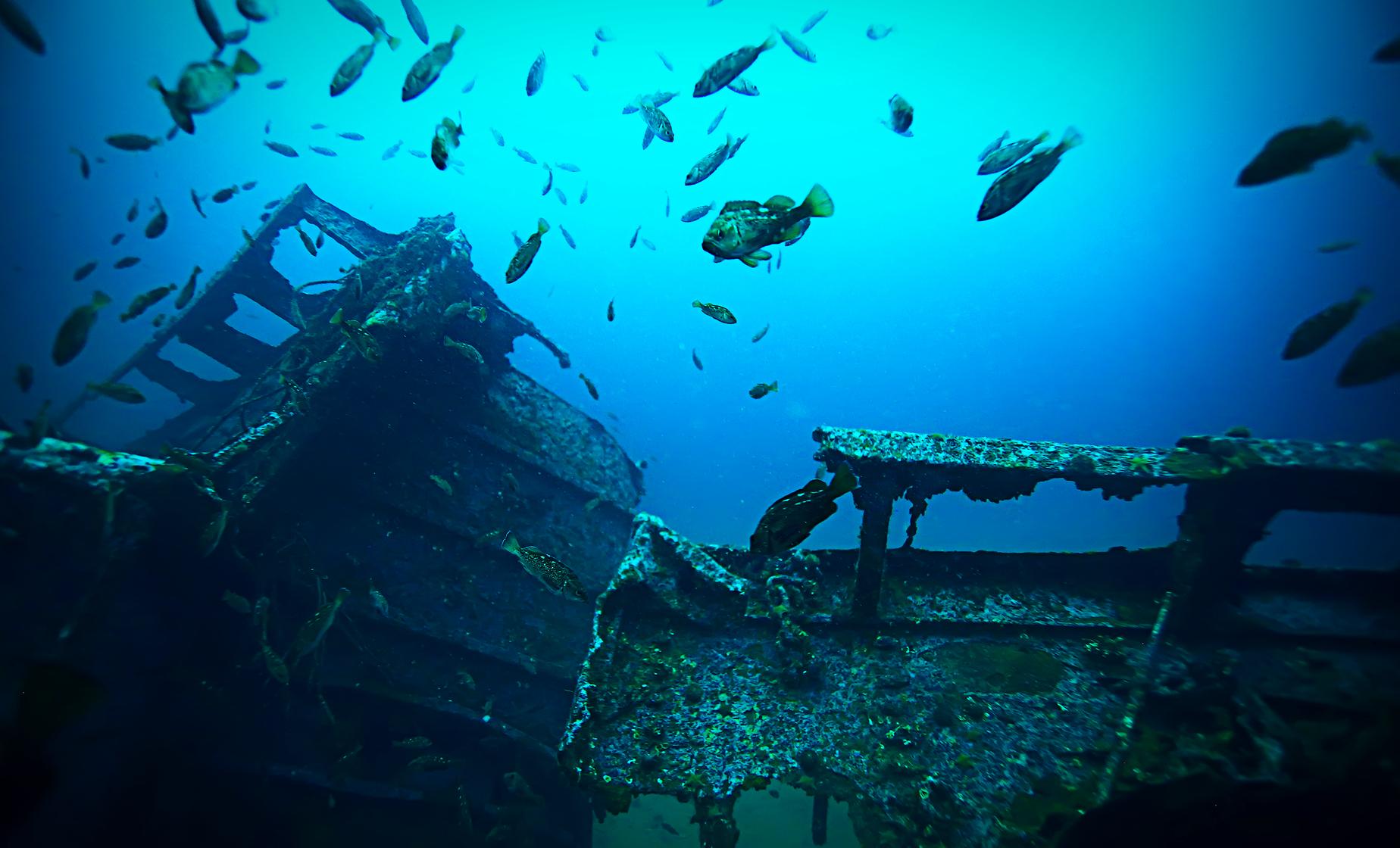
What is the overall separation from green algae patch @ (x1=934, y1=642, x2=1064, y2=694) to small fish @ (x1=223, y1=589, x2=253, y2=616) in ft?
17.1

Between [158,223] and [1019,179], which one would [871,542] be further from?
[158,223]

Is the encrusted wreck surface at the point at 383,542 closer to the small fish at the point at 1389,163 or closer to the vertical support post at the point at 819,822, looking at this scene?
the vertical support post at the point at 819,822

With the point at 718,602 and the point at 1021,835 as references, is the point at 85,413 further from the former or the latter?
the point at 1021,835

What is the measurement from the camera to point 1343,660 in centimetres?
294

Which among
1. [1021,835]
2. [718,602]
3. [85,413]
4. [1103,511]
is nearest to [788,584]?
[718,602]

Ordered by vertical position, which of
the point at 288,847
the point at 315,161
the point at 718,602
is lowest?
the point at 288,847

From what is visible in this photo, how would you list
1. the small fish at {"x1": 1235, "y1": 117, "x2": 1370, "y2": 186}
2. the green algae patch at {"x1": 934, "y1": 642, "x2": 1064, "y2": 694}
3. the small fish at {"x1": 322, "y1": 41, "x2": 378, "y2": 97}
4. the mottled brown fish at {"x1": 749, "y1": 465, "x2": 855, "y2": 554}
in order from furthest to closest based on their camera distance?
the small fish at {"x1": 322, "y1": 41, "x2": 378, "y2": 97}, the green algae patch at {"x1": 934, "y1": 642, "x2": 1064, "y2": 694}, the small fish at {"x1": 1235, "y1": 117, "x2": 1370, "y2": 186}, the mottled brown fish at {"x1": 749, "y1": 465, "x2": 855, "y2": 554}

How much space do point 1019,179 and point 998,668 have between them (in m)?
2.81

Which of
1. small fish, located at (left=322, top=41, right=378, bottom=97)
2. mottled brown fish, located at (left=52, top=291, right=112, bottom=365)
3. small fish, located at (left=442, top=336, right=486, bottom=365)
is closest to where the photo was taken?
mottled brown fish, located at (left=52, top=291, right=112, bottom=365)

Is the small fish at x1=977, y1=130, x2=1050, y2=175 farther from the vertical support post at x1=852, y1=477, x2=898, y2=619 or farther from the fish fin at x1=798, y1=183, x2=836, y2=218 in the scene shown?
the vertical support post at x1=852, y1=477, x2=898, y2=619

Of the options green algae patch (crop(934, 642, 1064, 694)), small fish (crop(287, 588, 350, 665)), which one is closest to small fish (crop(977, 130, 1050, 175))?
green algae patch (crop(934, 642, 1064, 694))

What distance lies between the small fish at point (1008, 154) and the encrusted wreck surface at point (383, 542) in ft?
17.9

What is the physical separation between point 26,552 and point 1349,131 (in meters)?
7.52

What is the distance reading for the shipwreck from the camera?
8.42 feet
